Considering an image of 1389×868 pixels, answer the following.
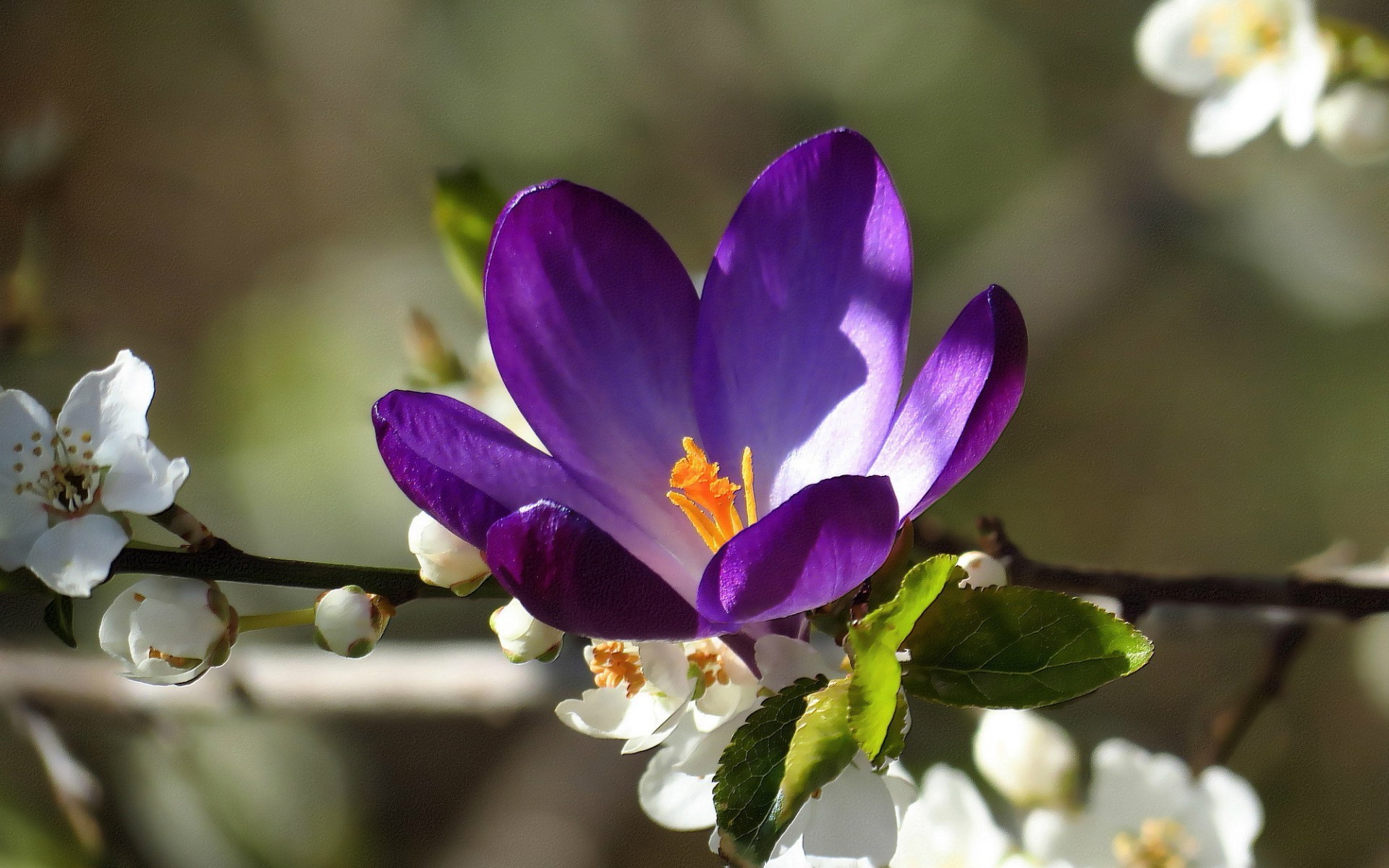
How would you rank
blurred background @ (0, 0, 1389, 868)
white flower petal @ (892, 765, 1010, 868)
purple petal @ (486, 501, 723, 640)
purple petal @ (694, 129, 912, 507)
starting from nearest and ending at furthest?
1. purple petal @ (486, 501, 723, 640)
2. purple petal @ (694, 129, 912, 507)
3. white flower petal @ (892, 765, 1010, 868)
4. blurred background @ (0, 0, 1389, 868)

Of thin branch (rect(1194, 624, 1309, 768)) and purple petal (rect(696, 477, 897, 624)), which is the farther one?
thin branch (rect(1194, 624, 1309, 768))

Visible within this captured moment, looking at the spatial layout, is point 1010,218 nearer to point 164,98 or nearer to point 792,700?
point 164,98

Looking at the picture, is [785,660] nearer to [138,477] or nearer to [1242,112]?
[138,477]

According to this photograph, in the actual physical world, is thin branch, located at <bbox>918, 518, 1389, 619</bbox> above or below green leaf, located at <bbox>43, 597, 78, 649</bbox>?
below

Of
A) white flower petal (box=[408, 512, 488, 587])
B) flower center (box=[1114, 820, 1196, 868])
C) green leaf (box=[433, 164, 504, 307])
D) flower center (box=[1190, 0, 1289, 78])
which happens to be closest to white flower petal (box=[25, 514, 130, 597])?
white flower petal (box=[408, 512, 488, 587])

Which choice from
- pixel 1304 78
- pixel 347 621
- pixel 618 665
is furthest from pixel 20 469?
pixel 1304 78

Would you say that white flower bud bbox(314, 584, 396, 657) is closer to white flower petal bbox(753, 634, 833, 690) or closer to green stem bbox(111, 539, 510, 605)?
green stem bbox(111, 539, 510, 605)
